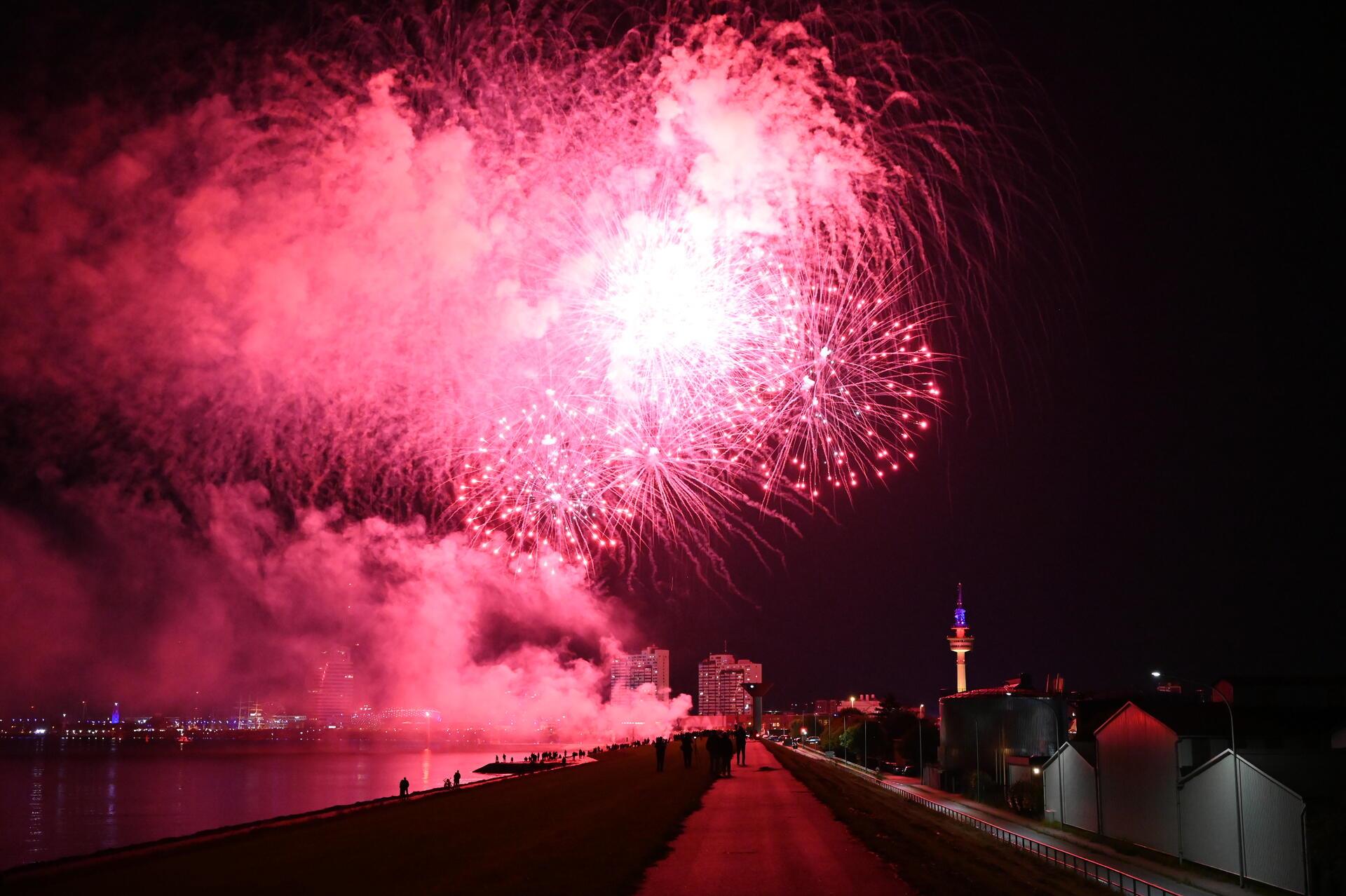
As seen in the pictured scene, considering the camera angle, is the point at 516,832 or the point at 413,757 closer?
the point at 516,832

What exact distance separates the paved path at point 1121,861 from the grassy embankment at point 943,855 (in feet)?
20.4

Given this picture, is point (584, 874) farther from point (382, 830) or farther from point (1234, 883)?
point (1234, 883)

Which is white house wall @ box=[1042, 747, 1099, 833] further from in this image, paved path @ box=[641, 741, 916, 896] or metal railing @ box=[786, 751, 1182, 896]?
paved path @ box=[641, 741, 916, 896]

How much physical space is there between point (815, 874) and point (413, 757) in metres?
127

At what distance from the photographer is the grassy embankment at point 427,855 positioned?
680 inches

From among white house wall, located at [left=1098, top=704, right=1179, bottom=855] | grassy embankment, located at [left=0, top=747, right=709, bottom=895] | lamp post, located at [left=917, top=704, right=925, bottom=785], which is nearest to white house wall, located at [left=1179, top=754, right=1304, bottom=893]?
white house wall, located at [left=1098, top=704, right=1179, bottom=855]

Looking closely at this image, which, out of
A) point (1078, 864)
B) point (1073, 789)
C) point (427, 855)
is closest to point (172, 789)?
point (1073, 789)

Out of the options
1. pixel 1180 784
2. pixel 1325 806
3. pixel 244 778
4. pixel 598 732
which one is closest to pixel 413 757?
pixel 244 778

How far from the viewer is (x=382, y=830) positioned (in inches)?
1018

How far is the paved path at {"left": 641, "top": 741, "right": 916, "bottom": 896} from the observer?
55.1 feet

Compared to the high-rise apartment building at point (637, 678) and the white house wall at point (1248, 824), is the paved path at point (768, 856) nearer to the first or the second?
the white house wall at point (1248, 824)

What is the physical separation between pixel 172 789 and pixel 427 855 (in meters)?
76.1

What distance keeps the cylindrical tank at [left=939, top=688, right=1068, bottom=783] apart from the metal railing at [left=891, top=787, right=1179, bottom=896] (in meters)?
29.0

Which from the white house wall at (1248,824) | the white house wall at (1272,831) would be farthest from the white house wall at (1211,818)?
the white house wall at (1272,831)
